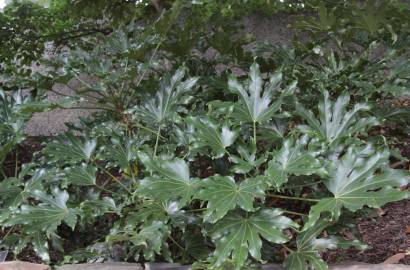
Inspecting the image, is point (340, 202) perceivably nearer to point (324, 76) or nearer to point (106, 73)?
point (324, 76)

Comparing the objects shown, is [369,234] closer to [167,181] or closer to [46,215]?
[167,181]

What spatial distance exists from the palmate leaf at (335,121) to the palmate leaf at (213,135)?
30cm

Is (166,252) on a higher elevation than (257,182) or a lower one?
lower

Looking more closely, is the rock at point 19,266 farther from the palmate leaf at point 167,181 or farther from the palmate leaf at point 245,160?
the palmate leaf at point 245,160

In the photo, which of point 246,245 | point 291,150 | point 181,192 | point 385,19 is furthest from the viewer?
point 385,19

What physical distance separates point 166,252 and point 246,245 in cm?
41

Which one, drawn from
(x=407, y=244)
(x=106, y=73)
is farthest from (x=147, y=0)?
(x=407, y=244)

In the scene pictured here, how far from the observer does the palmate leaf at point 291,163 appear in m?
1.50

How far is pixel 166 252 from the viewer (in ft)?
5.66

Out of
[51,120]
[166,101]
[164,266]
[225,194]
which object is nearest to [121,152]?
[166,101]

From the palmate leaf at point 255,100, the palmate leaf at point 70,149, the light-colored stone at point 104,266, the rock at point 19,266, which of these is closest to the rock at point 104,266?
the light-colored stone at point 104,266

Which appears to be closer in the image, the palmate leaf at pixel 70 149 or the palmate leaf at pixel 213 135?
the palmate leaf at pixel 213 135

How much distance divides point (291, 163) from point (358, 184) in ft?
0.70

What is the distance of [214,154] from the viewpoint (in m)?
1.72
